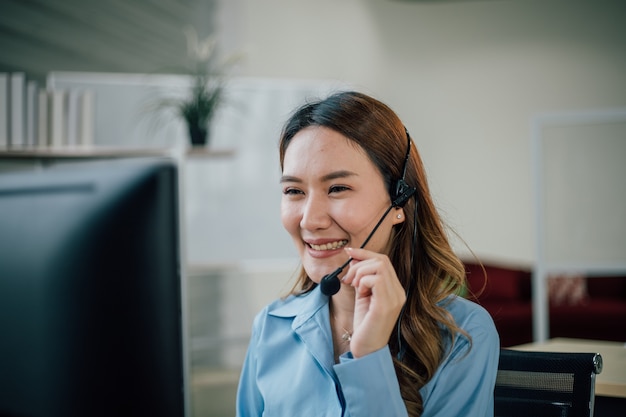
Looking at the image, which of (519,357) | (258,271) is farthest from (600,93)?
(519,357)

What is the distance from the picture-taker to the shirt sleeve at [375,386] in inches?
40.4

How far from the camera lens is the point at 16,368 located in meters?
0.53

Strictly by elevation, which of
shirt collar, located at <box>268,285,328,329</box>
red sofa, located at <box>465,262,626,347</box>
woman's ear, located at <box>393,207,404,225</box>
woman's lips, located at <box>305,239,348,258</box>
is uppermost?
woman's ear, located at <box>393,207,404,225</box>

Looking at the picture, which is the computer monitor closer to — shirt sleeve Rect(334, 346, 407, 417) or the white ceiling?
shirt sleeve Rect(334, 346, 407, 417)

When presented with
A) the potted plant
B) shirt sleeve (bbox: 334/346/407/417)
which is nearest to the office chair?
shirt sleeve (bbox: 334/346/407/417)

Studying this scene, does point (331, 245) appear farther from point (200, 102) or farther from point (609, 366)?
point (200, 102)

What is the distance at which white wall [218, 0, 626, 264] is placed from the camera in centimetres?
564

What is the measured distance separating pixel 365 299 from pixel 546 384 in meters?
0.40

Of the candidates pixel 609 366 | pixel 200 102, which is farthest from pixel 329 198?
pixel 200 102

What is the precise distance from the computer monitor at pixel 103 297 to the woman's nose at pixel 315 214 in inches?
25.4

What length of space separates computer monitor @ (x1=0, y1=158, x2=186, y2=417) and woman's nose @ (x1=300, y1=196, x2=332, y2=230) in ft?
2.12

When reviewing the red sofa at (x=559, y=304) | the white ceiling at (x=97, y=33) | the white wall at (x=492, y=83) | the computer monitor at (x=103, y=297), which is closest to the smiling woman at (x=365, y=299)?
the computer monitor at (x=103, y=297)

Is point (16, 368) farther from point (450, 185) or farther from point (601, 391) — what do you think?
point (450, 185)

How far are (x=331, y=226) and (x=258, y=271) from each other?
3.48 m
